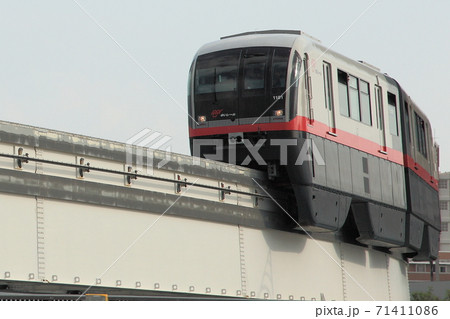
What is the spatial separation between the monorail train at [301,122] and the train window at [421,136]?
3303mm

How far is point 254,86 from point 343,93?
7.57 feet

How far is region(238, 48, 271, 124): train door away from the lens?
1819 cm

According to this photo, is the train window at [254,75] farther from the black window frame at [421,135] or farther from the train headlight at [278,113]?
the black window frame at [421,135]

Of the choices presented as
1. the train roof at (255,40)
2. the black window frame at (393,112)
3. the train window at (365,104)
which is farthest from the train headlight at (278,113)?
the black window frame at (393,112)

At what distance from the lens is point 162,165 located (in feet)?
51.4

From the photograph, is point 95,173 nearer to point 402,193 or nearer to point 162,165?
point 162,165

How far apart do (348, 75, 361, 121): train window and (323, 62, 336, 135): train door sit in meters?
0.98

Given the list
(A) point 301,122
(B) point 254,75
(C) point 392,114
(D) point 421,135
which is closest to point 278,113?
(A) point 301,122

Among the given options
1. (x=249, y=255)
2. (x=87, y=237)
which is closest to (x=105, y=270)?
(x=87, y=237)

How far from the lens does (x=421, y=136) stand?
2523 centimetres

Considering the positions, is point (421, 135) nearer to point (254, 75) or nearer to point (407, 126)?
point (407, 126)

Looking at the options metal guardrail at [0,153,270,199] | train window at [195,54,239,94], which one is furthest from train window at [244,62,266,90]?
metal guardrail at [0,153,270,199]

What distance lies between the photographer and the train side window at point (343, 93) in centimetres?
1966

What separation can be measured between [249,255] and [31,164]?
557cm
